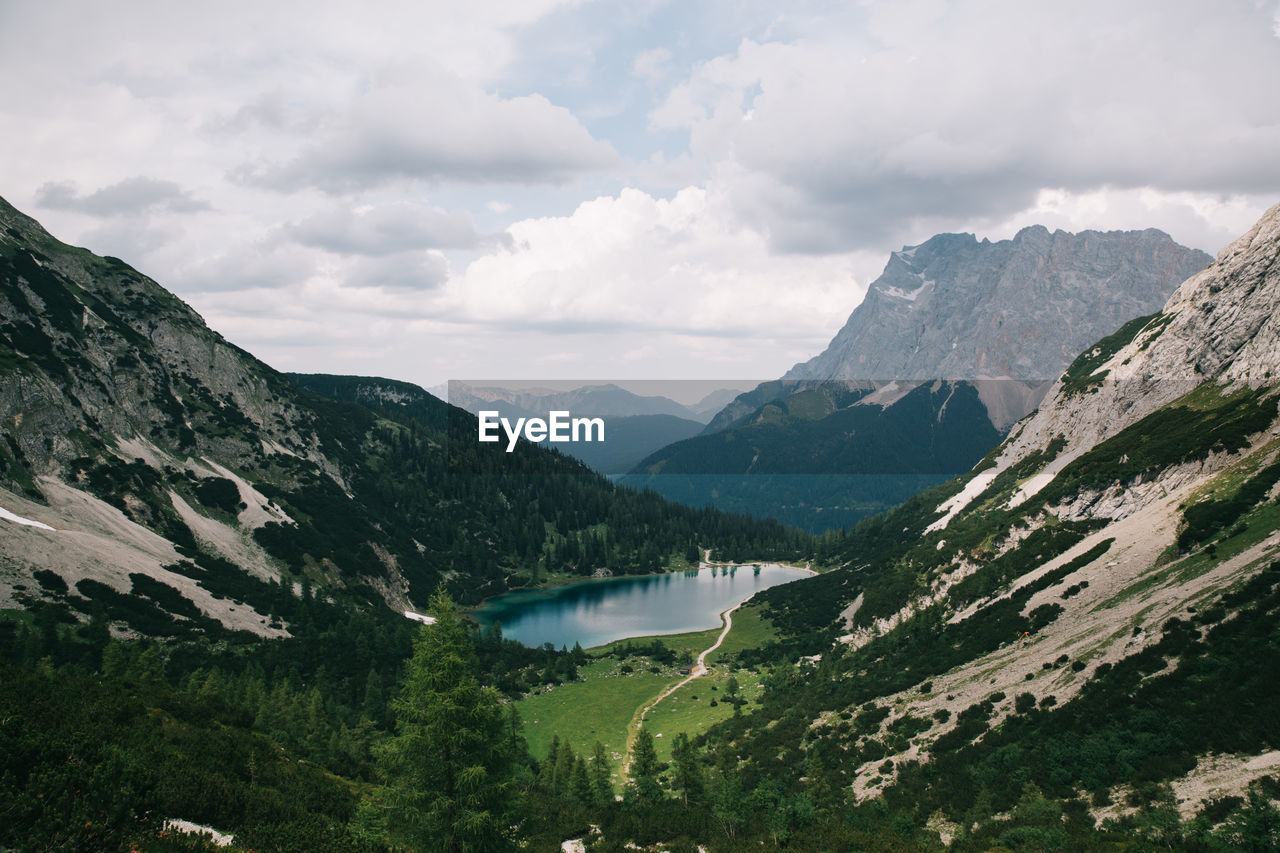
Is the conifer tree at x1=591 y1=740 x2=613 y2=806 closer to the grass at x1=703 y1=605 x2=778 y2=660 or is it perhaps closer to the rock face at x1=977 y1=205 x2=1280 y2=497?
the grass at x1=703 y1=605 x2=778 y2=660

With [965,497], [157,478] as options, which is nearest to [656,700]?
[965,497]

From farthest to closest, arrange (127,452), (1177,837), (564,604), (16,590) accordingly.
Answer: (564,604), (127,452), (16,590), (1177,837)

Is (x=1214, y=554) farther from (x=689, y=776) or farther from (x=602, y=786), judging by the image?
(x=602, y=786)

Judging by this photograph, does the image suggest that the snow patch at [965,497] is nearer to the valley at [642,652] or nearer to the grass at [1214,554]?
the valley at [642,652]

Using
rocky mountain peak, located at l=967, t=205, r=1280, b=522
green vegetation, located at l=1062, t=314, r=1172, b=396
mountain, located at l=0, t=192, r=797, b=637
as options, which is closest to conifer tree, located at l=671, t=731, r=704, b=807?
rocky mountain peak, located at l=967, t=205, r=1280, b=522

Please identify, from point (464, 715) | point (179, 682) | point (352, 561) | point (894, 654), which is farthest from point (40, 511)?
point (894, 654)

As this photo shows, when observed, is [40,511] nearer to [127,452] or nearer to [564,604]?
[127,452]

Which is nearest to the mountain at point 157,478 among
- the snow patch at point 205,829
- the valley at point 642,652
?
the valley at point 642,652
